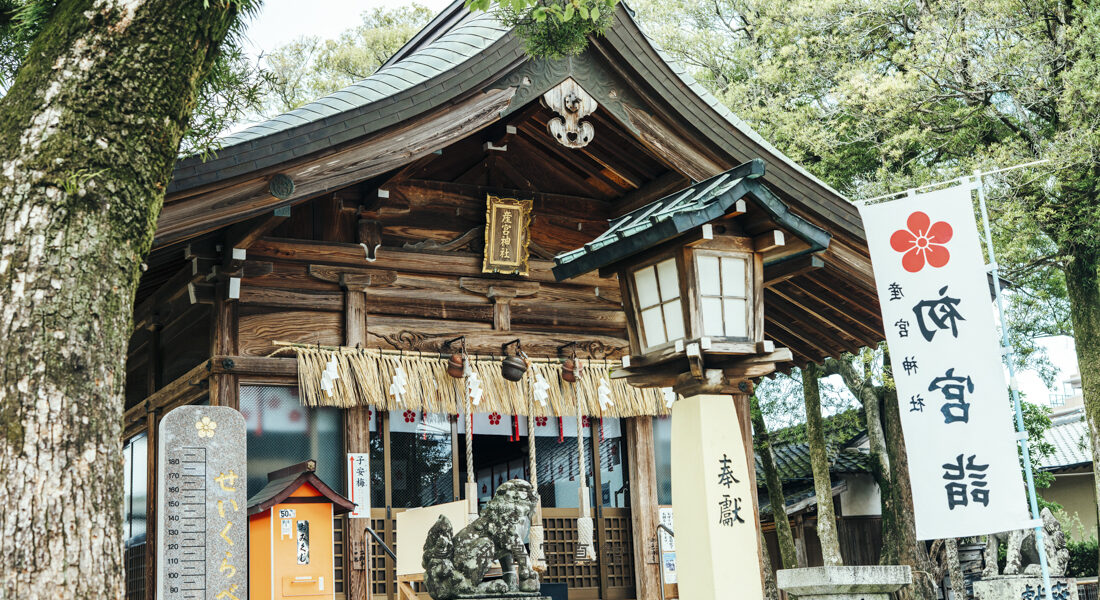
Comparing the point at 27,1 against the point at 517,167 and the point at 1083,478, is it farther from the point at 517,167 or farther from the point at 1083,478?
the point at 1083,478

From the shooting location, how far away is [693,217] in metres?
6.63

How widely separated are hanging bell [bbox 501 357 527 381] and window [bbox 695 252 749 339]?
3601 millimetres

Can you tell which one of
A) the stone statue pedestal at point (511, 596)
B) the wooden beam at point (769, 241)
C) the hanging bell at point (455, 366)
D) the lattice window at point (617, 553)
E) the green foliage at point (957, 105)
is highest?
the green foliage at point (957, 105)

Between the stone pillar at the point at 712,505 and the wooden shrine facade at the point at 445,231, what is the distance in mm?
1792

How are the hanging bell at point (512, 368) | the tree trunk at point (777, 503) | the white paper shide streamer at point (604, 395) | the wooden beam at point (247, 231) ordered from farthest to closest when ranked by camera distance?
1. the tree trunk at point (777, 503)
2. the white paper shide streamer at point (604, 395)
3. the hanging bell at point (512, 368)
4. the wooden beam at point (247, 231)

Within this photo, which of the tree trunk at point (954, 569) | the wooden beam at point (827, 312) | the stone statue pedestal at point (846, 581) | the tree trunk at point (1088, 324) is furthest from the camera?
the tree trunk at point (954, 569)

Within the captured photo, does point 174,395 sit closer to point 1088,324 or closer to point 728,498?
point 728,498

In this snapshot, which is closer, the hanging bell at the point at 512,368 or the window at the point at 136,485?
the hanging bell at the point at 512,368

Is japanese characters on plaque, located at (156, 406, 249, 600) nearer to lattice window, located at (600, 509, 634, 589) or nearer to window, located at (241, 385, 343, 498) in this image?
window, located at (241, 385, 343, 498)

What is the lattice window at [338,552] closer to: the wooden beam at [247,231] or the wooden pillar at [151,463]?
the wooden pillar at [151,463]

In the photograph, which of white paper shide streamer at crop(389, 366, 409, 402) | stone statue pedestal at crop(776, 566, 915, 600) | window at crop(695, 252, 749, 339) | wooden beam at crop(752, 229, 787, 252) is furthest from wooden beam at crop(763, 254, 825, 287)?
white paper shide streamer at crop(389, 366, 409, 402)

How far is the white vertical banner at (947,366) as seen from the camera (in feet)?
26.4

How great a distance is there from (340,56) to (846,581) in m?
18.9

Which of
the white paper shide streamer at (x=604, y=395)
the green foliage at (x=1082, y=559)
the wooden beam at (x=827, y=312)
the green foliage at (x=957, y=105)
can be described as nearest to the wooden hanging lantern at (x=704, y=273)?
the white paper shide streamer at (x=604, y=395)
